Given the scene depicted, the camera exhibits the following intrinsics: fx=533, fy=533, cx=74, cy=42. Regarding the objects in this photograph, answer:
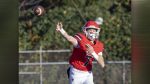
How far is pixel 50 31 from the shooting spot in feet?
38.3

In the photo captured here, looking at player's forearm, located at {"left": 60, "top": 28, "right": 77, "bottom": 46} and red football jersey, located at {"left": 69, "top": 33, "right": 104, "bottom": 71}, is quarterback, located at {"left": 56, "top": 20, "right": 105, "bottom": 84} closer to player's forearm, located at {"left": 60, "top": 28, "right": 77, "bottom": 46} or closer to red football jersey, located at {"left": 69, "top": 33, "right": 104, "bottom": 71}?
red football jersey, located at {"left": 69, "top": 33, "right": 104, "bottom": 71}

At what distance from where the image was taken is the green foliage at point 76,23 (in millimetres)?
11438

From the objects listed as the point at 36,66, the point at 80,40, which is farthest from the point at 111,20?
the point at 80,40

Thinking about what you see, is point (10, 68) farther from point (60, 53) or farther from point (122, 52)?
point (122, 52)

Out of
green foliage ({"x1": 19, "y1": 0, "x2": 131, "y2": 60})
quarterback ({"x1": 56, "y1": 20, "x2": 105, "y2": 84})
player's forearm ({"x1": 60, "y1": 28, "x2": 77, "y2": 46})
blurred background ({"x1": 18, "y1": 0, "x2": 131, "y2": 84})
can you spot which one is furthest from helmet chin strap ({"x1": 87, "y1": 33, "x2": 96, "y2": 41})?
green foliage ({"x1": 19, "y1": 0, "x2": 131, "y2": 60})

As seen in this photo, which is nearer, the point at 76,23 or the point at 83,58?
the point at 83,58

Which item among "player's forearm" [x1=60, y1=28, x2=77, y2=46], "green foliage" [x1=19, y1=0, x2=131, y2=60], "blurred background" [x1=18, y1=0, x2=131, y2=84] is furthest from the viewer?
"green foliage" [x1=19, y1=0, x2=131, y2=60]

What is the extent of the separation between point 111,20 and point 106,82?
1980 mm

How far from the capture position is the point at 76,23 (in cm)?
1150

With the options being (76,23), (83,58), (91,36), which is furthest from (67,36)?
(76,23)

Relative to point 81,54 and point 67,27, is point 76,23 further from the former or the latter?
point 81,54

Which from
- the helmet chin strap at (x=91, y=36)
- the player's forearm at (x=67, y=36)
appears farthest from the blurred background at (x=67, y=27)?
the player's forearm at (x=67, y=36)

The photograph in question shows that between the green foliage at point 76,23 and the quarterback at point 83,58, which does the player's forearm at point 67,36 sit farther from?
the green foliage at point 76,23

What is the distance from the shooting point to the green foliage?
11438mm
